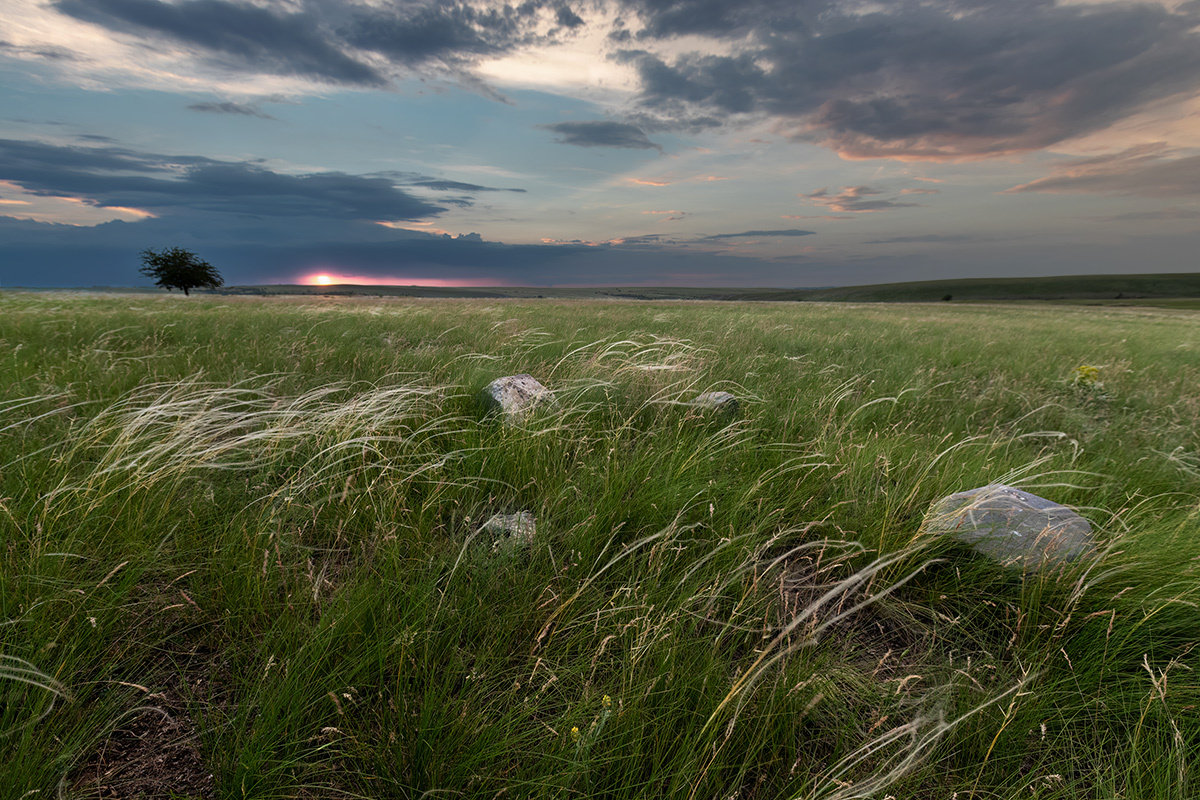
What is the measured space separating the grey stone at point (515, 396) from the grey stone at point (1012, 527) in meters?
2.36

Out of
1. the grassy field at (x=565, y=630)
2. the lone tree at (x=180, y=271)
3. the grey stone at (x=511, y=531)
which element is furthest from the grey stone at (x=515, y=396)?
the lone tree at (x=180, y=271)

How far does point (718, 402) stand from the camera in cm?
404

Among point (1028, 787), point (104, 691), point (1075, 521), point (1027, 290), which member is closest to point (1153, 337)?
point (1075, 521)

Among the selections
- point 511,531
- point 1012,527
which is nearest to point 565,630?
point 511,531

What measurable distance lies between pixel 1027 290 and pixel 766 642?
141 m

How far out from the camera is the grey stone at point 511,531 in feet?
6.73

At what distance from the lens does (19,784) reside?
1162 mm

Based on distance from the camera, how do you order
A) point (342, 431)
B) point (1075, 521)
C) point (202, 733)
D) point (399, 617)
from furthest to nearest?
point (342, 431), point (1075, 521), point (399, 617), point (202, 733)

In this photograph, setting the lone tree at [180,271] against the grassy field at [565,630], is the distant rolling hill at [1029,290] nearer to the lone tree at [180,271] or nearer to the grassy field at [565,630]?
the lone tree at [180,271]

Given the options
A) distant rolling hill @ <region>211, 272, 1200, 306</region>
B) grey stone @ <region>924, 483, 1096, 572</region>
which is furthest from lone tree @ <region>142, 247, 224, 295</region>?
grey stone @ <region>924, 483, 1096, 572</region>

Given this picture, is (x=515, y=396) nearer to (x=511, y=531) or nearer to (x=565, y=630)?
(x=511, y=531)

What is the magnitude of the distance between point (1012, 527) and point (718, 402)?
2.08 meters

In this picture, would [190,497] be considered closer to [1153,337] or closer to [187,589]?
[187,589]

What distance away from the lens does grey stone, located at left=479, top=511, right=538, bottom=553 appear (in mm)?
2051
